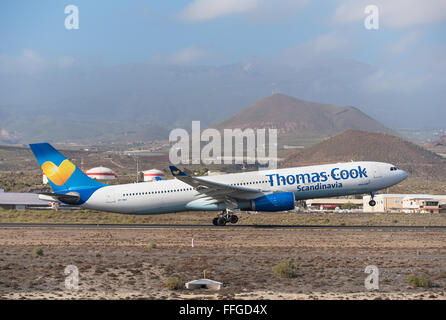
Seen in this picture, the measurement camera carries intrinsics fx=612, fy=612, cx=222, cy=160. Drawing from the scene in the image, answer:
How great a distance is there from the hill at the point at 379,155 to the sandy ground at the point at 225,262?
136652 millimetres

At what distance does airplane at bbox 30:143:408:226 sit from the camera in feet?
152

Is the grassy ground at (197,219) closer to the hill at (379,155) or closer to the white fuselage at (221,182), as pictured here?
the white fuselage at (221,182)

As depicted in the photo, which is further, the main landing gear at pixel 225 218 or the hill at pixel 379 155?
the hill at pixel 379 155

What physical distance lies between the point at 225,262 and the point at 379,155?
16006 centimetres

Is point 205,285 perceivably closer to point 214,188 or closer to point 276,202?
point 214,188

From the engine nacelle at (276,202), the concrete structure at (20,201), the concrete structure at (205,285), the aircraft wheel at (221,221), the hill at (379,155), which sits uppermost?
the hill at (379,155)

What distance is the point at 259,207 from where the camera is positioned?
46.6m

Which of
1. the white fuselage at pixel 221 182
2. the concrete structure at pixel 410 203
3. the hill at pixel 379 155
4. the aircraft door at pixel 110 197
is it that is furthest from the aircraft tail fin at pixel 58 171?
the hill at pixel 379 155

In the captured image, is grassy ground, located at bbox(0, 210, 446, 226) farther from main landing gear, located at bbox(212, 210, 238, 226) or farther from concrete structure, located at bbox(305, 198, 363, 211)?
concrete structure, located at bbox(305, 198, 363, 211)

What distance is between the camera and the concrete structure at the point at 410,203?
8031 centimetres

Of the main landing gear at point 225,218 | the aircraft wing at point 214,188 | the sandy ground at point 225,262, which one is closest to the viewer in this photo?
the sandy ground at point 225,262

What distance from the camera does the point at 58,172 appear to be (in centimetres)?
4709
